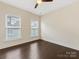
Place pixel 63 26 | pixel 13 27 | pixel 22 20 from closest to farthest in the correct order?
pixel 63 26 → pixel 13 27 → pixel 22 20

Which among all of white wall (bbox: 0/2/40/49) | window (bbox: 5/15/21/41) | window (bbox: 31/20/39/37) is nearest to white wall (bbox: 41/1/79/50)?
window (bbox: 31/20/39/37)

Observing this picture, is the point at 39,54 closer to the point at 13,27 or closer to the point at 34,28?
the point at 13,27

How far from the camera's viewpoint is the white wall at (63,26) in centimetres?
465

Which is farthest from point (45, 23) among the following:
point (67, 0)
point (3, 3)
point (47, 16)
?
point (3, 3)

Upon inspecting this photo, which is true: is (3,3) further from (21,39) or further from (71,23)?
(71,23)

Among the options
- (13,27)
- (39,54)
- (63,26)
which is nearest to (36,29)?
(13,27)

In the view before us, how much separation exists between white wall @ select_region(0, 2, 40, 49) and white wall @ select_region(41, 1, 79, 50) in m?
1.15

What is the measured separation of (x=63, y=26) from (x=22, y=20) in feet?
7.86

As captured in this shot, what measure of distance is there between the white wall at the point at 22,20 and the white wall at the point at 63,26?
3.79 feet

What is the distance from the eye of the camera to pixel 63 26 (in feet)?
17.7

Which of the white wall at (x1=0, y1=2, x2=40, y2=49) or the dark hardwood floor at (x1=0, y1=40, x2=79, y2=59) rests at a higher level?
the white wall at (x1=0, y1=2, x2=40, y2=49)

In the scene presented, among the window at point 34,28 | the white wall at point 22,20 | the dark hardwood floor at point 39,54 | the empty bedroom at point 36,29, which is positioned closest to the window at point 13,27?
the empty bedroom at point 36,29

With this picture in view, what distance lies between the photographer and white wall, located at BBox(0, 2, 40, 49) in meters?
4.68

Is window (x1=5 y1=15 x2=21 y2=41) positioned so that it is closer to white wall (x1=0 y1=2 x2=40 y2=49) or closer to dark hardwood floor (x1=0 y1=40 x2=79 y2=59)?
white wall (x1=0 y1=2 x2=40 y2=49)
